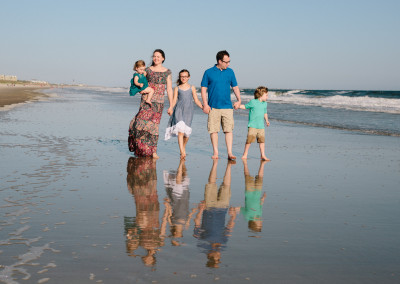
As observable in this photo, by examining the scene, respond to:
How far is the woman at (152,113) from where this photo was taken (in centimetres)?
796

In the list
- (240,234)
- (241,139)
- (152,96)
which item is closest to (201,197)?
(240,234)

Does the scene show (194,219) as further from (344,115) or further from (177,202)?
(344,115)

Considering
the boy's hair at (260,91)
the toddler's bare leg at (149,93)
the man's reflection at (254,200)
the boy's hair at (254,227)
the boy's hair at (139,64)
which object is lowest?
the man's reflection at (254,200)

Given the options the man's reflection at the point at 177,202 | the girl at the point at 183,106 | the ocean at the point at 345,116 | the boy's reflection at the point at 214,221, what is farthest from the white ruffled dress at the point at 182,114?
the ocean at the point at 345,116

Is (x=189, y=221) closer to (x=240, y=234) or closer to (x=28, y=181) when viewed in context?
(x=240, y=234)

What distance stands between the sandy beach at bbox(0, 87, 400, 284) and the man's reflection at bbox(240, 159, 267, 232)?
0.7 inches

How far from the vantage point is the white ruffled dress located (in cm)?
851

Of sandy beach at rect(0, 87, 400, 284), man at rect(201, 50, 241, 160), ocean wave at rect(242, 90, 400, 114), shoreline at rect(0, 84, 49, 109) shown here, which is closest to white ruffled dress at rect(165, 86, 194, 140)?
man at rect(201, 50, 241, 160)

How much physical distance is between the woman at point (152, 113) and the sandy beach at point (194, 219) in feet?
1.23

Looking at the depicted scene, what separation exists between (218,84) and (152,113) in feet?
4.45

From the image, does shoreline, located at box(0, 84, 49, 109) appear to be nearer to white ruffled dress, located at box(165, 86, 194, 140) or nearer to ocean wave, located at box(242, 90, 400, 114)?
white ruffled dress, located at box(165, 86, 194, 140)

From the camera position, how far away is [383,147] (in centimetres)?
1002

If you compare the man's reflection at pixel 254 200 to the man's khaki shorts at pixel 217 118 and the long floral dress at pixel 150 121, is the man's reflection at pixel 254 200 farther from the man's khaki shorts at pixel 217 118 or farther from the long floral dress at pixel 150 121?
the long floral dress at pixel 150 121

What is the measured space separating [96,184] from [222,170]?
2.14 meters
